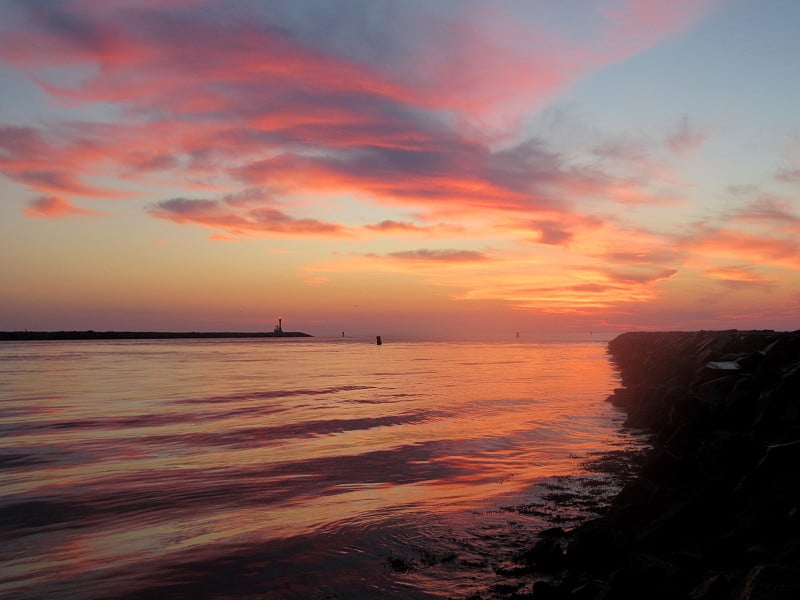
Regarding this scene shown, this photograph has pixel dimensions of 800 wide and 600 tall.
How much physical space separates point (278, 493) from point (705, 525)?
7168 millimetres

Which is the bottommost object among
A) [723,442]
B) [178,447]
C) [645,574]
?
[178,447]

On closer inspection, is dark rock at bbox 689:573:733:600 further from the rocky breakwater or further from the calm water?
the calm water

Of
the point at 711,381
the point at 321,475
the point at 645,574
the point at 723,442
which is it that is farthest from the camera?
the point at 711,381

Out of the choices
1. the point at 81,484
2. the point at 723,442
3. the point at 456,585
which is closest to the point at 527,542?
the point at 456,585

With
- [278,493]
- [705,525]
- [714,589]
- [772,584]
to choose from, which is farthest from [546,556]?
[278,493]

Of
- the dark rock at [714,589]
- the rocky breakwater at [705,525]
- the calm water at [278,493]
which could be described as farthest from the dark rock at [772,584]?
the calm water at [278,493]

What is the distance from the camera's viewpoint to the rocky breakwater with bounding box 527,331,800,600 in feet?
17.1

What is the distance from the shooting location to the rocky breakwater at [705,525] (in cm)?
520

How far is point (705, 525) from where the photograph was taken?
6.94 metres

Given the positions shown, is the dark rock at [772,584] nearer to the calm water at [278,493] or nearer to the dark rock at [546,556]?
the dark rock at [546,556]

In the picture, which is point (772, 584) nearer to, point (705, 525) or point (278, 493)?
point (705, 525)

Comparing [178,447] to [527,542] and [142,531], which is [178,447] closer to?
[142,531]

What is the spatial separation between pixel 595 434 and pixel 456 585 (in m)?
11.1

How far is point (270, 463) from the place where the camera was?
1327 centimetres
